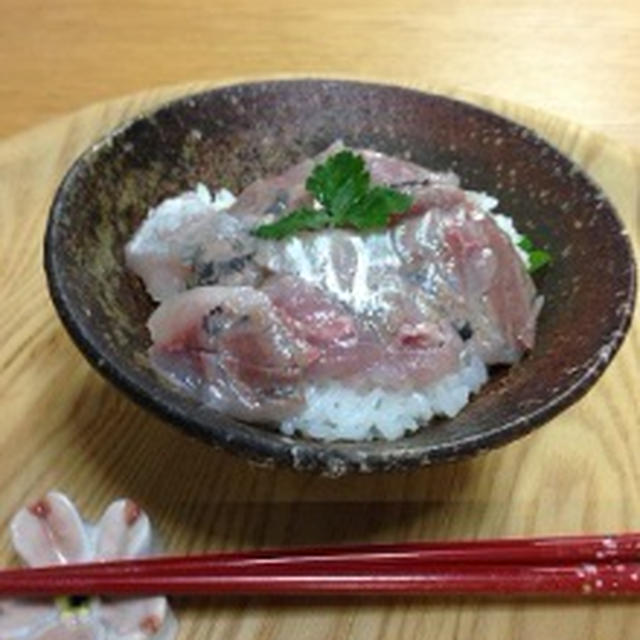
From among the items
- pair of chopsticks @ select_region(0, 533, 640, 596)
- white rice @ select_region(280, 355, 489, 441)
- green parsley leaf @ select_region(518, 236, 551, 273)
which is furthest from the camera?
green parsley leaf @ select_region(518, 236, 551, 273)

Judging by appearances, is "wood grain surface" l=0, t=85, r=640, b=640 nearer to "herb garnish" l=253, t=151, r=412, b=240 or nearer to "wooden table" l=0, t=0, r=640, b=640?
"wooden table" l=0, t=0, r=640, b=640

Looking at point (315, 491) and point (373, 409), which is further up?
point (373, 409)

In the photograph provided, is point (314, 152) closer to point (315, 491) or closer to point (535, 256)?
point (535, 256)

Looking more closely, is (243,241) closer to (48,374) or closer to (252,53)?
(48,374)

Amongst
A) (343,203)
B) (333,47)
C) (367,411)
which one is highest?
(343,203)

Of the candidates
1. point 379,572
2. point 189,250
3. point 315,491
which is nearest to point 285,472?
point 315,491

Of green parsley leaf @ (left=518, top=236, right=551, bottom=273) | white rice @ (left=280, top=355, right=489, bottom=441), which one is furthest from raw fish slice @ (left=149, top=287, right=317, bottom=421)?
green parsley leaf @ (left=518, top=236, right=551, bottom=273)

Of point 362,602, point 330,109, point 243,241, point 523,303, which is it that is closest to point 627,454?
point 523,303

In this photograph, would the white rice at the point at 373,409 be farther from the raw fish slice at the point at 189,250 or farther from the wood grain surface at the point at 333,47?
the wood grain surface at the point at 333,47
